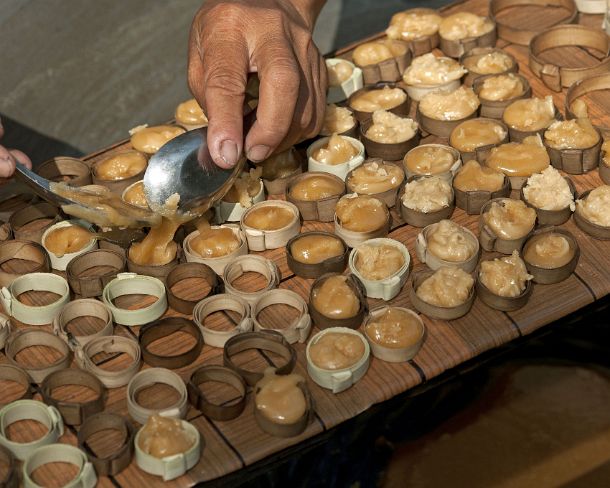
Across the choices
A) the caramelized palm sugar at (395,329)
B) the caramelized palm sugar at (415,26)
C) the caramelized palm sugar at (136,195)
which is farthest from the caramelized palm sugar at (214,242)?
the caramelized palm sugar at (415,26)

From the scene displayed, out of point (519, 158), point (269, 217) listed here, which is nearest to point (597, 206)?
point (519, 158)

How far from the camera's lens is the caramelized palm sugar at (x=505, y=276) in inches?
77.5

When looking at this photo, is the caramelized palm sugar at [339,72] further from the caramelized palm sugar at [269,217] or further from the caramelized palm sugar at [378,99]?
the caramelized palm sugar at [269,217]

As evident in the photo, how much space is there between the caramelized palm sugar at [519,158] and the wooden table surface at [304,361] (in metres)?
0.16

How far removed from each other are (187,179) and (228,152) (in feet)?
0.43

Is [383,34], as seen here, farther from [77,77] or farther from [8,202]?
[77,77]

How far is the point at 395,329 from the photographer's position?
6.30 feet

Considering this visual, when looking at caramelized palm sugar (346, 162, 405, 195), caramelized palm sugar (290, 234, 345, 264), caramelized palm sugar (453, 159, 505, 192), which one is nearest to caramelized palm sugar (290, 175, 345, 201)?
caramelized palm sugar (346, 162, 405, 195)

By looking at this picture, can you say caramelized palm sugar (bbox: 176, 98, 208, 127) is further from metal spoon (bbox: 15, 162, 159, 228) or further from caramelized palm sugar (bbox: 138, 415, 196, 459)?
caramelized palm sugar (bbox: 138, 415, 196, 459)

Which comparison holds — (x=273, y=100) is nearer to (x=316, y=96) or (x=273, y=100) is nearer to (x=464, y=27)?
(x=316, y=96)

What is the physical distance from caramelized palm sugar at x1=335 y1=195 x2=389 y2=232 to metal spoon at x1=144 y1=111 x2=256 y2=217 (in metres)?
0.26

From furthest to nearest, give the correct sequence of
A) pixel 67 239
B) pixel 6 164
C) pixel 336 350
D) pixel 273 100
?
pixel 67 239 < pixel 273 100 < pixel 6 164 < pixel 336 350

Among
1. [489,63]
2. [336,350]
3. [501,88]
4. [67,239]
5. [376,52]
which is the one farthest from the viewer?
[376,52]

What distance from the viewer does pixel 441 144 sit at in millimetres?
2383
